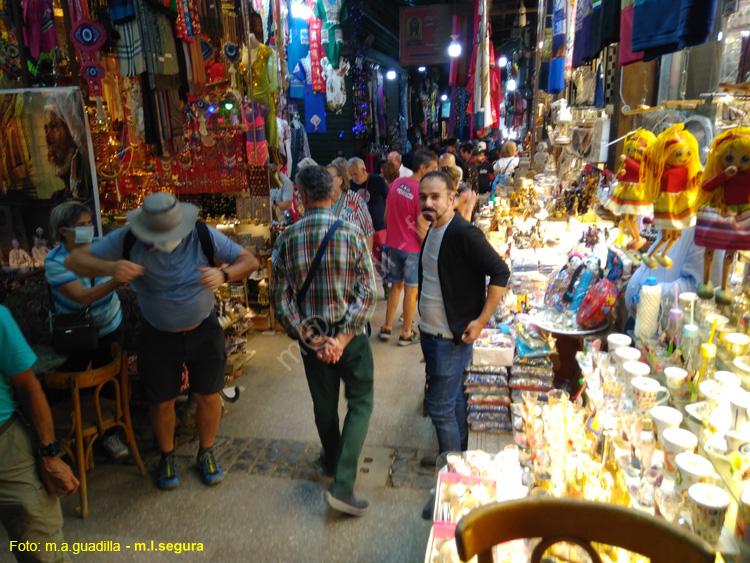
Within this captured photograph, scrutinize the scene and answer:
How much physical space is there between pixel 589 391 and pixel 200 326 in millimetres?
2134

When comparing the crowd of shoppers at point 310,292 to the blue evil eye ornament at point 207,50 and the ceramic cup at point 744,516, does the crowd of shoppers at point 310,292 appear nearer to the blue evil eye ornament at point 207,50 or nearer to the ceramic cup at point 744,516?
the ceramic cup at point 744,516

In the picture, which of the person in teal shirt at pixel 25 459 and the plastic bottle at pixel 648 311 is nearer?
the person in teal shirt at pixel 25 459

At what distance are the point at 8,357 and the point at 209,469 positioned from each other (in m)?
1.59

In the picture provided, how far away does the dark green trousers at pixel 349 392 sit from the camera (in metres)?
2.96

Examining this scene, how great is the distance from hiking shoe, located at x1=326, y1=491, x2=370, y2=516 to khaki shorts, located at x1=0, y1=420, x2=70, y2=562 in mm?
1299

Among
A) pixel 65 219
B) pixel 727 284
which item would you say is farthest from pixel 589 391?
pixel 65 219

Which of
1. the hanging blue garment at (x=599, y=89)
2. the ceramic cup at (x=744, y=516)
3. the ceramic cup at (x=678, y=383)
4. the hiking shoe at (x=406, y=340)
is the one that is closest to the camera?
the ceramic cup at (x=744, y=516)

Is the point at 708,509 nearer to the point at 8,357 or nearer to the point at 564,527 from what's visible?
the point at 564,527

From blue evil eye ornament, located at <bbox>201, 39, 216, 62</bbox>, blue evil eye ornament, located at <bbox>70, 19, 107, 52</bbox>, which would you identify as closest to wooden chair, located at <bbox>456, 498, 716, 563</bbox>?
blue evil eye ornament, located at <bbox>70, 19, 107, 52</bbox>

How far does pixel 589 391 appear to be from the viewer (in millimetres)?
2568

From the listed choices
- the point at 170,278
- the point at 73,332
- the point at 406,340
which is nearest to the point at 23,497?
the point at 73,332

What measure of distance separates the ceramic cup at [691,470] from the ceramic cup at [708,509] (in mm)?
39

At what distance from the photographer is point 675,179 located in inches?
84.9

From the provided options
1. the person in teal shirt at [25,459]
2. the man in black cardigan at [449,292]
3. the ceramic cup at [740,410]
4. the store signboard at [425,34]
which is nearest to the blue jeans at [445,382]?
the man in black cardigan at [449,292]
